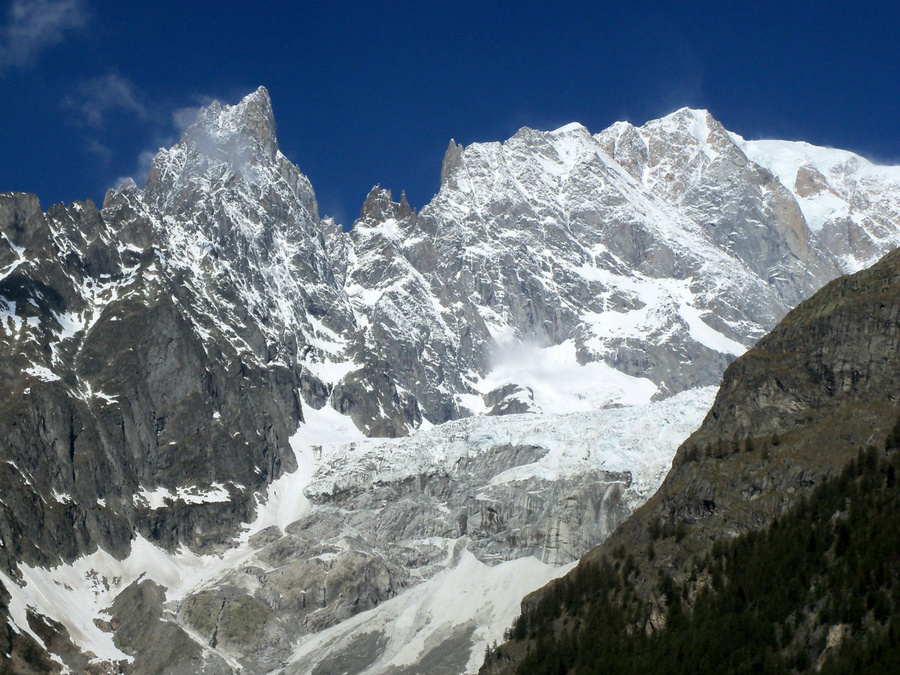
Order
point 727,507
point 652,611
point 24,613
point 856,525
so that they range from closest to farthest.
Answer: point 856,525
point 652,611
point 727,507
point 24,613

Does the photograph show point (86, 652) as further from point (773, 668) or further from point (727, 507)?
point (773, 668)

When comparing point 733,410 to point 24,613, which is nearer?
point 733,410

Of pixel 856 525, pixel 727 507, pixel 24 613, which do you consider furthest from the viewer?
pixel 24 613

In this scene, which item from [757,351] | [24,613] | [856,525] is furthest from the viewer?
[24,613]

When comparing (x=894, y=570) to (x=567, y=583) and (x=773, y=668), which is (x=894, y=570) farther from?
(x=567, y=583)

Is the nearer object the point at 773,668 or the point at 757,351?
the point at 773,668

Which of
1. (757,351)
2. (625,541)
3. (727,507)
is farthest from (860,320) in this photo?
(625,541)

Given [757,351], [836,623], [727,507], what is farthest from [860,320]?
[836,623]

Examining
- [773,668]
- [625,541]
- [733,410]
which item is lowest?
[773,668]

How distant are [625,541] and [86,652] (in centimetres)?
9012

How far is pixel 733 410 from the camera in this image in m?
170

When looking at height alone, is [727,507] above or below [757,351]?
below

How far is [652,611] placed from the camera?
14225cm

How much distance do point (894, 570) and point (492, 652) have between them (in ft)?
211
